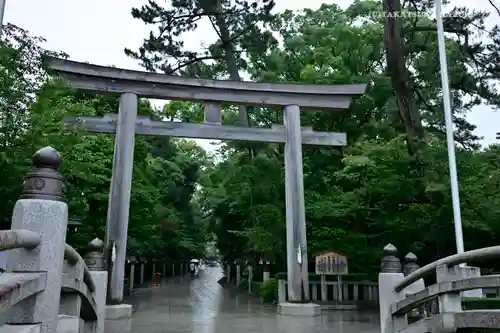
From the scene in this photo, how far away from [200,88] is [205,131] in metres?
1.28

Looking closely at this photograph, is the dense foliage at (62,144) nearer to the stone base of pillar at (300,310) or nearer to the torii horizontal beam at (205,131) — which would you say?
the torii horizontal beam at (205,131)

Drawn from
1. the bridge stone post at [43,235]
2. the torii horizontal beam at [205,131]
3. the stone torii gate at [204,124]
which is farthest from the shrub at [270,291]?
the bridge stone post at [43,235]

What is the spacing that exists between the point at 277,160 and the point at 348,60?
17.7 ft

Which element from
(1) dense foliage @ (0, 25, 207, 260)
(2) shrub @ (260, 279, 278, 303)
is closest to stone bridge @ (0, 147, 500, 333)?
(1) dense foliage @ (0, 25, 207, 260)

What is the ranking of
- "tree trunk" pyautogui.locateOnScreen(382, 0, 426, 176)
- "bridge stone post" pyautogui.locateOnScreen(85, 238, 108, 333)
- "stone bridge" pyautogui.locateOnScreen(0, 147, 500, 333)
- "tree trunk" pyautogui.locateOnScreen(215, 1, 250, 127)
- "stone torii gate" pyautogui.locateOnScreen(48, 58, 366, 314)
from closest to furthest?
1. "stone bridge" pyautogui.locateOnScreen(0, 147, 500, 333)
2. "bridge stone post" pyautogui.locateOnScreen(85, 238, 108, 333)
3. "stone torii gate" pyautogui.locateOnScreen(48, 58, 366, 314)
4. "tree trunk" pyautogui.locateOnScreen(382, 0, 426, 176)
5. "tree trunk" pyautogui.locateOnScreen(215, 1, 250, 127)

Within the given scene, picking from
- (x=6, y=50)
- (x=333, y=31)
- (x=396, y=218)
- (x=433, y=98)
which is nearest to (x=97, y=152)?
(x=6, y=50)

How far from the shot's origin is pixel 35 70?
32.8 feet

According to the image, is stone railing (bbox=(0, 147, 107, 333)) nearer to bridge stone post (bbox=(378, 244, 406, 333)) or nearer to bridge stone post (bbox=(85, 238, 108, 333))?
bridge stone post (bbox=(85, 238, 108, 333))

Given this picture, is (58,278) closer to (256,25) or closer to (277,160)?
(277,160)

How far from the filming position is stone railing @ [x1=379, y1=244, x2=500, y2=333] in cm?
538

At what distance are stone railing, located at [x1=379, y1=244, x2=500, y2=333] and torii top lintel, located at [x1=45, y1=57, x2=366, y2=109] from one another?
275 inches

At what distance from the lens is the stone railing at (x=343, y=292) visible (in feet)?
50.6

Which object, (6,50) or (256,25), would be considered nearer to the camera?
(6,50)

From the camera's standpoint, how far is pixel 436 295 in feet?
19.6
